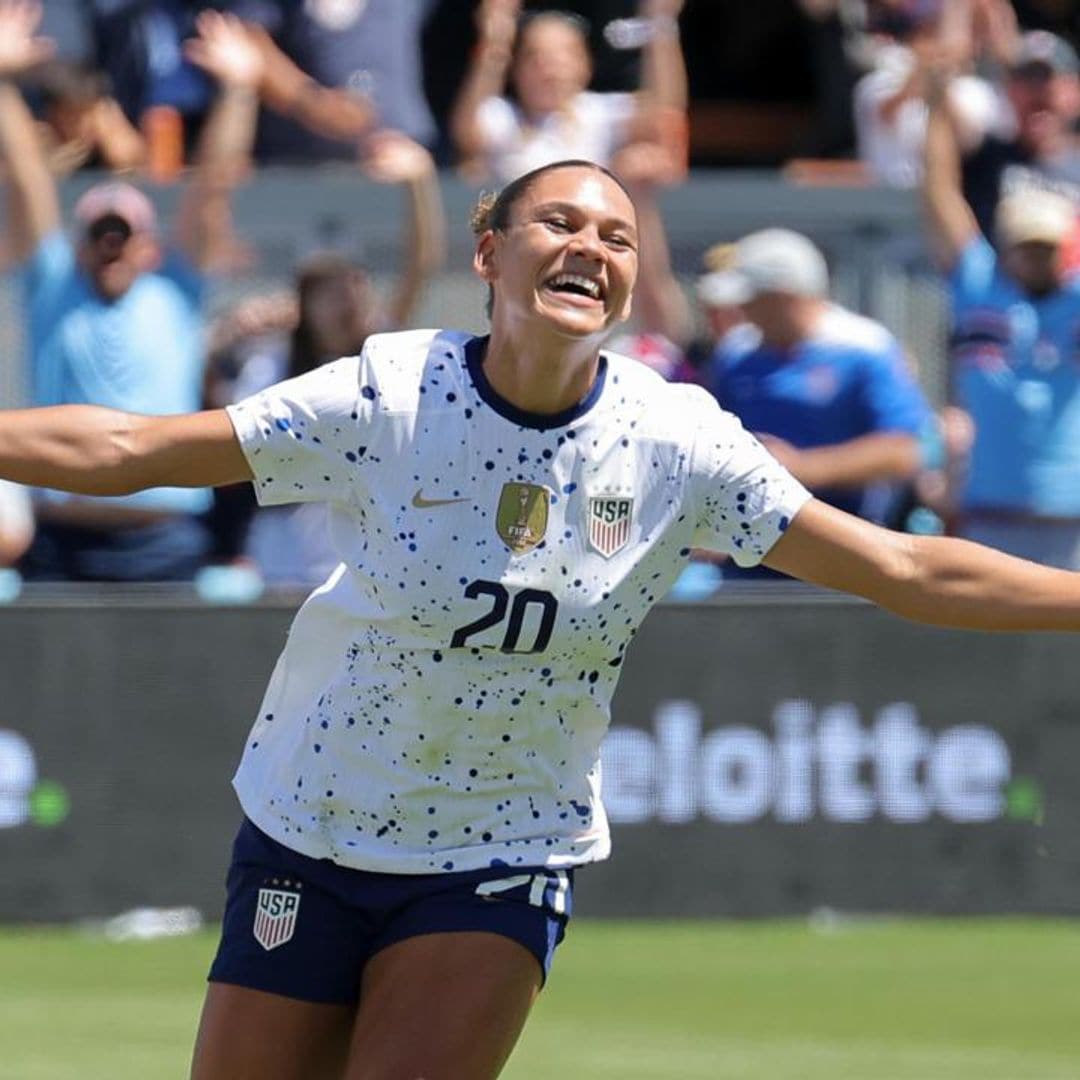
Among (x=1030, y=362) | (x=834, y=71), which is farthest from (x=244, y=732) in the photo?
(x=834, y=71)

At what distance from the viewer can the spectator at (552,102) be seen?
36.8 ft

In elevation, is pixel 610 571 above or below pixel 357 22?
above

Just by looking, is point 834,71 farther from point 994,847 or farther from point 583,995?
point 583,995

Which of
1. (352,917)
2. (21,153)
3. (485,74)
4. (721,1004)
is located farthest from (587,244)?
(485,74)

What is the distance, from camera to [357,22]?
11.6 meters

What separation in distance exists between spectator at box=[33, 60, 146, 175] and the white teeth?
6.70 metres

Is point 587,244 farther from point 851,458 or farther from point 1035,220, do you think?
point 1035,220

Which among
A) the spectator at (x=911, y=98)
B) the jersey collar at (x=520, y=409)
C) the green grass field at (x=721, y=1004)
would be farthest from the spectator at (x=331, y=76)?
the jersey collar at (x=520, y=409)

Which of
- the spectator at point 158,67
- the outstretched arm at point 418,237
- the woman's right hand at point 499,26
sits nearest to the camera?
the outstretched arm at point 418,237

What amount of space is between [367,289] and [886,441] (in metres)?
2.11

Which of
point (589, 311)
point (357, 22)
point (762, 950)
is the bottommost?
point (762, 950)

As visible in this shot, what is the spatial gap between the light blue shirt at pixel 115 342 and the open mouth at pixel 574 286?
5.48 m

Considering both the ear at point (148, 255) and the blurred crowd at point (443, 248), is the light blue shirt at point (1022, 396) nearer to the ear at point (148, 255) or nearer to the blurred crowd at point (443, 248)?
the blurred crowd at point (443, 248)

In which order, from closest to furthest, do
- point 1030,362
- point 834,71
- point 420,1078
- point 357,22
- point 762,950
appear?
point 420,1078 → point 762,950 → point 1030,362 → point 357,22 → point 834,71
